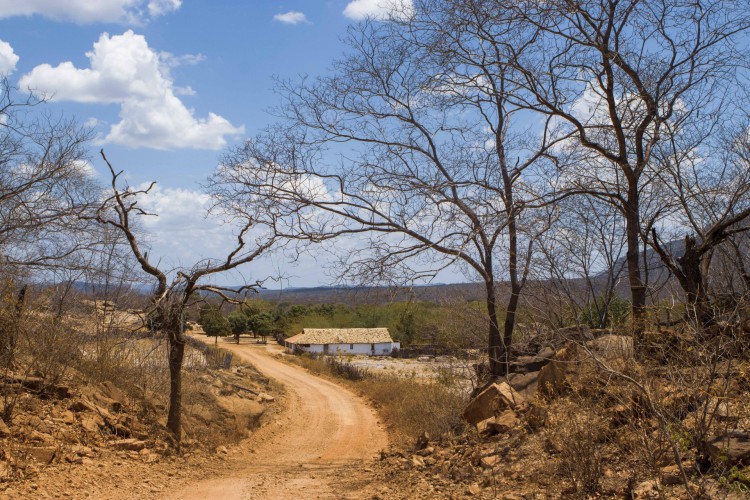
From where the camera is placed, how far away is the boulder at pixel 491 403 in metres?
10.5

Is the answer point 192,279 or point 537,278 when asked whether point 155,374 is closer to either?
point 192,279

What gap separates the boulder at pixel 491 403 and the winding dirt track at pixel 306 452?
2.04m

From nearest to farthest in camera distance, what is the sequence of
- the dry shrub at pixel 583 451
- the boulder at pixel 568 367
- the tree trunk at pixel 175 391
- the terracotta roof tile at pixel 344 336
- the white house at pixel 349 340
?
1. the dry shrub at pixel 583 451
2. the boulder at pixel 568 367
3. the tree trunk at pixel 175 391
4. the white house at pixel 349 340
5. the terracotta roof tile at pixel 344 336

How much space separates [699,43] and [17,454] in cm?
1142

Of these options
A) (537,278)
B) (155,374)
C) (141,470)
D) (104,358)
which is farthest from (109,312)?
(537,278)

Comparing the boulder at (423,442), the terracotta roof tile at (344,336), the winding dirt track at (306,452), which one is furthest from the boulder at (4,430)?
the terracotta roof tile at (344,336)

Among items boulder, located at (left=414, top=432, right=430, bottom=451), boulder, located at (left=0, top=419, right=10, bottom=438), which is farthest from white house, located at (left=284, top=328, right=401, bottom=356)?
boulder, located at (left=0, top=419, right=10, bottom=438)

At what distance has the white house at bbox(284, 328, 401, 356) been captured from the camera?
6241 cm

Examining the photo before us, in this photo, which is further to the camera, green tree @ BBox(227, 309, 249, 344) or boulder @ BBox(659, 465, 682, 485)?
green tree @ BBox(227, 309, 249, 344)

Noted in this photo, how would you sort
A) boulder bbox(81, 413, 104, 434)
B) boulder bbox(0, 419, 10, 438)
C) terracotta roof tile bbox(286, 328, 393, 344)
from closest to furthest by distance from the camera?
boulder bbox(0, 419, 10, 438)
boulder bbox(81, 413, 104, 434)
terracotta roof tile bbox(286, 328, 393, 344)

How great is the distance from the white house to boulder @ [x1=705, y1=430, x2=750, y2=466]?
2228 inches

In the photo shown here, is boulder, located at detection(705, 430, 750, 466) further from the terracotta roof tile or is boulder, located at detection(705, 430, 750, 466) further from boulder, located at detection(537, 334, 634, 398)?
the terracotta roof tile

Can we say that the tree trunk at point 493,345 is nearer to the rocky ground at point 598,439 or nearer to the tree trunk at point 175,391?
the rocky ground at point 598,439

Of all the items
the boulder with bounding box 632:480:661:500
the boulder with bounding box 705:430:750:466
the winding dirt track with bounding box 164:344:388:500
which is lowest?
the winding dirt track with bounding box 164:344:388:500
